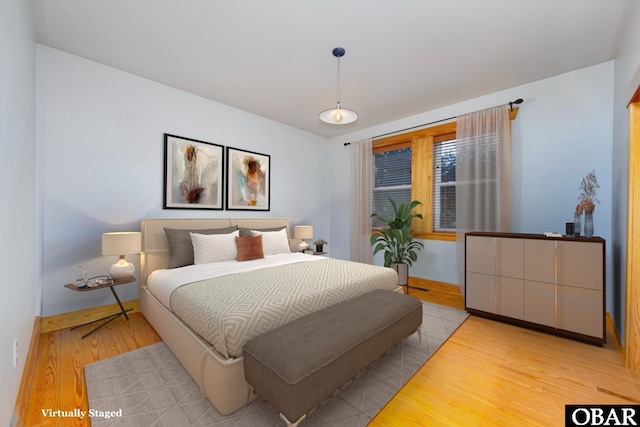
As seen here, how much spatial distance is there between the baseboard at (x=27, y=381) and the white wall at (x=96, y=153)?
55 centimetres

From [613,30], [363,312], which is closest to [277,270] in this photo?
[363,312]

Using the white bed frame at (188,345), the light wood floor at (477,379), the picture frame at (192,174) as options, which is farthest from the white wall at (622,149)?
the picture frame at (192,174)

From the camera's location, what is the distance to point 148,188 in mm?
3039

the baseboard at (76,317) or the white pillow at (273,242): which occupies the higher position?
the white pillow at (273,242)

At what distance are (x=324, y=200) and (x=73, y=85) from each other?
3.84 metres

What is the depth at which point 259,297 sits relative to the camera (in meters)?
1.74

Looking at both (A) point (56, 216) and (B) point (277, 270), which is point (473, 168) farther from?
(A) point (56, 216)

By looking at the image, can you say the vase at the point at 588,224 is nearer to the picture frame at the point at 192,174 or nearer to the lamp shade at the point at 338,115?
the lamp shade at the point at 338,115

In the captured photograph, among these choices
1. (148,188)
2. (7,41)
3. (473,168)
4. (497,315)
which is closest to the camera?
(7,41)

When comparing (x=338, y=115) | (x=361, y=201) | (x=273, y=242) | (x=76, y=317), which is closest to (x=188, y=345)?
(x=76, y=317)

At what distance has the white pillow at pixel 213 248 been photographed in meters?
2.86

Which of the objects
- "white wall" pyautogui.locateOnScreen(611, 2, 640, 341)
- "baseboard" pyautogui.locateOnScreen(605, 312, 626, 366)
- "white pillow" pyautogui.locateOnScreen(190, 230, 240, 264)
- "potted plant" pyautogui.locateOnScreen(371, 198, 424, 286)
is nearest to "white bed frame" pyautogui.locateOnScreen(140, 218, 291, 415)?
"white pillow" pyautogui.locateOnScreen(190, 230, 240, 264)

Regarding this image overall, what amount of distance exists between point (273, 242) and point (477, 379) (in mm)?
2601

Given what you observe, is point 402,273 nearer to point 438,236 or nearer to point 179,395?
point 438,236
